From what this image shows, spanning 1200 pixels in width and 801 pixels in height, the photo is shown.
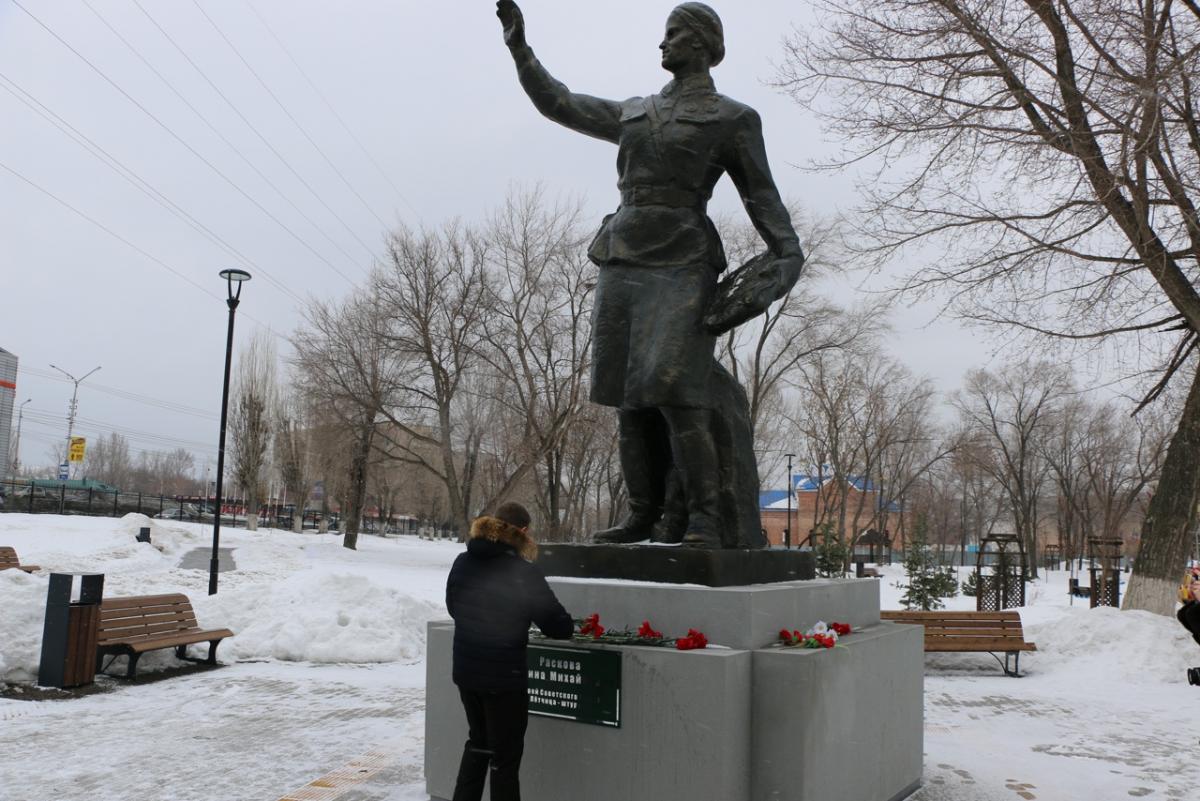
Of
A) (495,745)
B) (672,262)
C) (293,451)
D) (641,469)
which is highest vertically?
(293,451)

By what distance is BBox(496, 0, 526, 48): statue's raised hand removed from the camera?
4688 millimetres

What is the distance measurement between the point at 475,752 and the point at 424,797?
125 centimetres

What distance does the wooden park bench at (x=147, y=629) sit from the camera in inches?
324

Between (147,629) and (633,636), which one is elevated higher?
(633,636)

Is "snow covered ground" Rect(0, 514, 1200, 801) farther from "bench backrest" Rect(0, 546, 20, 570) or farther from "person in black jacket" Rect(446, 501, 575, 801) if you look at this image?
"bench backrest" Rect(0, 546, 20, 570)

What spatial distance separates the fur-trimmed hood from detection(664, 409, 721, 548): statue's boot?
1.11m

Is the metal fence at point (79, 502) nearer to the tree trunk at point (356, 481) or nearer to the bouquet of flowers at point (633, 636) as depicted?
the tree trunk at point (356, 481)

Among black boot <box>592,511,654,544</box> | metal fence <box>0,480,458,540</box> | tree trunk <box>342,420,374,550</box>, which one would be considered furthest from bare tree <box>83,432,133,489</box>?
black boot <box>592,511,654,544</box>

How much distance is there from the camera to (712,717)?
145 inches

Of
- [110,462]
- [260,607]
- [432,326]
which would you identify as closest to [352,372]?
[432,326]

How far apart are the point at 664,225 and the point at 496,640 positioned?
241 centimetres

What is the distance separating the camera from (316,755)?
5629mm

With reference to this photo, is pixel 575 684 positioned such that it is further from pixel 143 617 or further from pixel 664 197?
pixel 143 617

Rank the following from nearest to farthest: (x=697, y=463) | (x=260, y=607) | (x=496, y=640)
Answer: (x=496, y=640)
(x=697, y=463)
(x=260, y=607)
